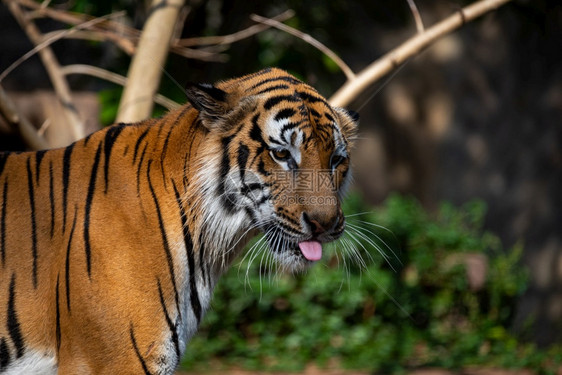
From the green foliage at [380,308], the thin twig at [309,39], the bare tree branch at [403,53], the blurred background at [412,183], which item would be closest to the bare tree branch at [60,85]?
the blurred background at [412,183]

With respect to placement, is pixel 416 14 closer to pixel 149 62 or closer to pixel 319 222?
pixel 149 62

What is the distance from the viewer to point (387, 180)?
9.62 meters

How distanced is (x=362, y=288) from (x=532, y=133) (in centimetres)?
338

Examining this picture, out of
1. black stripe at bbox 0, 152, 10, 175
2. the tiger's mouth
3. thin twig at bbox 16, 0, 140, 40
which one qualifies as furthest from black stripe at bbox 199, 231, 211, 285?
thin twig at bbox 16, 0, 140, 40

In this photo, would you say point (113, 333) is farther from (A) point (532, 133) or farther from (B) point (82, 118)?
(A) point (532, 133)

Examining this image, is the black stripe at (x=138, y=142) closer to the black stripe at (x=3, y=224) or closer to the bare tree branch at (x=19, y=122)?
the black stripe at (x=3, y=224)

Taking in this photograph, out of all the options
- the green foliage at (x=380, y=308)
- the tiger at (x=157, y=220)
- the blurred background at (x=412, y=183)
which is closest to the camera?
the tiger at (x=157, y=220)

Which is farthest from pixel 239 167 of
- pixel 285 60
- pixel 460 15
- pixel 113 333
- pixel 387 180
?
pixel 387 180

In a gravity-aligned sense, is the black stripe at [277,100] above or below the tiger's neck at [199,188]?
above

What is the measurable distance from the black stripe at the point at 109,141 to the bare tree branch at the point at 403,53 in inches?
60.3

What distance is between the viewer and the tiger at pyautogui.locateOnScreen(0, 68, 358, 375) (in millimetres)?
2828

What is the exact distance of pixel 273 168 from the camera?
2.94m

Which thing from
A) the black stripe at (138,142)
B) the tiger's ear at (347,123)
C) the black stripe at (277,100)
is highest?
the black stripe at (277,100)

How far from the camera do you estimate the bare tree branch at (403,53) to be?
14.4ft
